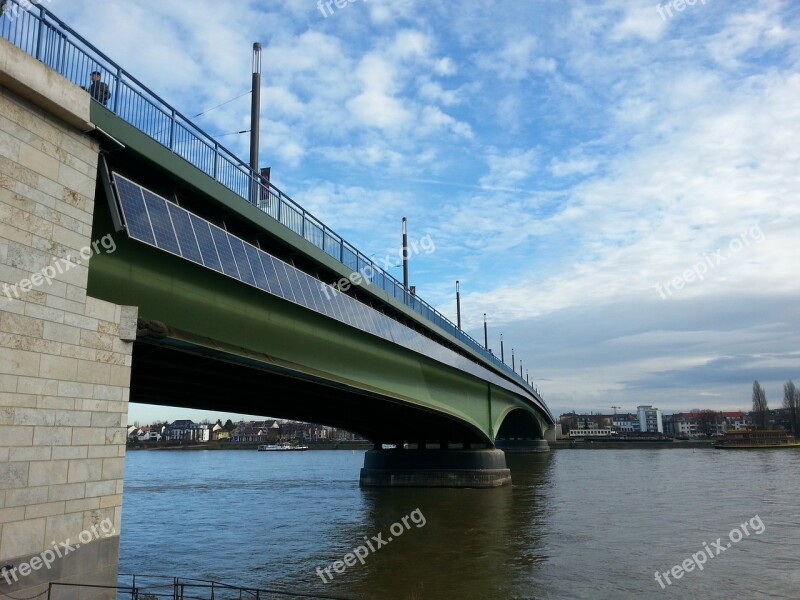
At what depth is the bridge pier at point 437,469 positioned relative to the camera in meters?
52.8

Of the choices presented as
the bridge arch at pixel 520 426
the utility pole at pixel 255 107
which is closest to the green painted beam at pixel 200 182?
the utility pole at pixel 255 107

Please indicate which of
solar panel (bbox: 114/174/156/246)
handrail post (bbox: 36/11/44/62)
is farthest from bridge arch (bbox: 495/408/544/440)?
handrail post (bbox: 36/11/44/62)

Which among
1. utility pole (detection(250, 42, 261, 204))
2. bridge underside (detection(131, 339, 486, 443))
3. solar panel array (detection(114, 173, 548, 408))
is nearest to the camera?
solar panel array (detection(114, 173, 548, 408))

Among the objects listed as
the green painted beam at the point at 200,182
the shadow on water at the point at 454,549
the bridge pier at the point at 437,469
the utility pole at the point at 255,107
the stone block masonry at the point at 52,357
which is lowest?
the shadow on water at the point at 454,549

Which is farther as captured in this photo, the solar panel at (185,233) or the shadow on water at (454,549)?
the shadow on water at (454,549)

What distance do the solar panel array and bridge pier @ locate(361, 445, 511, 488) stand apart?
28.4 m

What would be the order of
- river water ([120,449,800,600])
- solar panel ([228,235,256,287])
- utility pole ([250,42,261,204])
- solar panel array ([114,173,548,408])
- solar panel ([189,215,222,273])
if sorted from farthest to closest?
utility pole ([250,42,261,204])
river water ([120,449,800,600])
solar panel ([228,235,256,287])
solar panel ([189,215,222,273])
solar panel array ([114,173,548,408])

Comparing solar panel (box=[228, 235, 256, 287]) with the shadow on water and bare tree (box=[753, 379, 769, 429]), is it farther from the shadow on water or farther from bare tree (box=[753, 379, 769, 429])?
bare tree (box=[753, 379, 769, 429])

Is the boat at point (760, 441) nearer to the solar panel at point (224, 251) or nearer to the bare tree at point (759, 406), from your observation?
the bare tree at point (759, 406)

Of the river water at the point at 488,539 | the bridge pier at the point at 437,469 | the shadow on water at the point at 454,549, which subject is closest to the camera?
the shadow on water at the point at 454,549

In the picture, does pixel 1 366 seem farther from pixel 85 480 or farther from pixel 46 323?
pixel 85 480

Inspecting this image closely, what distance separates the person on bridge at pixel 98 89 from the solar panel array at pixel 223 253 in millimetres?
1826

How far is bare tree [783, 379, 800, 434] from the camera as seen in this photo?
165375 mm

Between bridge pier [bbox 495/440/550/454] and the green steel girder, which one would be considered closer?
the green steel girder
